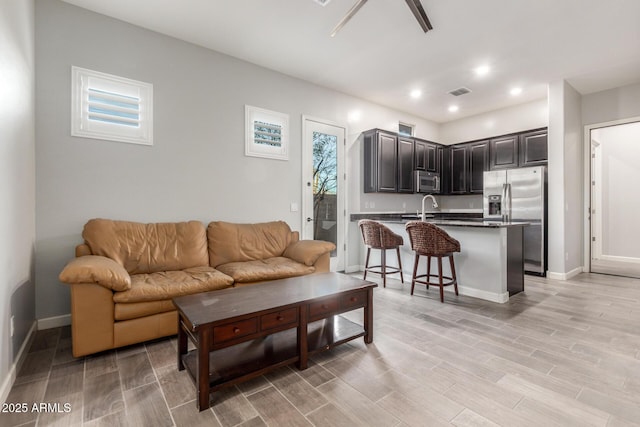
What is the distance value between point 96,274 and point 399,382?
7.33 ft

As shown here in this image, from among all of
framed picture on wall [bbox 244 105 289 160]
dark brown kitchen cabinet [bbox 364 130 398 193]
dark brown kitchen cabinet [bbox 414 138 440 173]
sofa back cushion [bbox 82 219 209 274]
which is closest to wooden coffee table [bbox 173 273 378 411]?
sofa back cushion [bbox 82 219 209 274]

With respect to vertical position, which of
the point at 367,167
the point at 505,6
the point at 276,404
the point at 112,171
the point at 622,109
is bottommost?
the point at 276,404

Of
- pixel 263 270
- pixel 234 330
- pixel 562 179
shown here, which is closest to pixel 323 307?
pixel 234 330

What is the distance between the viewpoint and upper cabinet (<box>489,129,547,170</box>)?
17.0 ft

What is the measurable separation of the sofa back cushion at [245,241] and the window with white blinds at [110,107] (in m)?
1.28

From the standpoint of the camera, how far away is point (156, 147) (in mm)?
3377

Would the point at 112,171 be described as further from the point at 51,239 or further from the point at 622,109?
the point at 622,109

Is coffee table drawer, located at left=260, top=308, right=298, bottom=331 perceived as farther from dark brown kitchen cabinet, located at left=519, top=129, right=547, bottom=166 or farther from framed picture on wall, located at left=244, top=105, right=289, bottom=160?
dark brown kitchen cabinet, located at left=519, top=129, right=547, bottom=166

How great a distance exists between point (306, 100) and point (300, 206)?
1674 millimetres

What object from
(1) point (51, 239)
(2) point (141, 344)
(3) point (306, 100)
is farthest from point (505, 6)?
(1) point (51, 239)

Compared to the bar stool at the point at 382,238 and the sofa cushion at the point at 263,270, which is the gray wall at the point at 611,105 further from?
the sofa cushion at the point at 263,270

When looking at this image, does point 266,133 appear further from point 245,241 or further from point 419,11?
point 419,11

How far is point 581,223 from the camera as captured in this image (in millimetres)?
5230

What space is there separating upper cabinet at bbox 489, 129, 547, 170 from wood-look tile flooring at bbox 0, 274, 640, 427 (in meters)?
3.17
